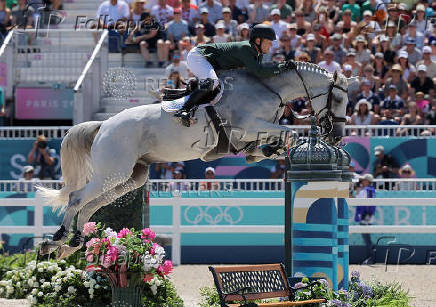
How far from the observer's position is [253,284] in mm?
7047

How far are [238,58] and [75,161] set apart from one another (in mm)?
1952

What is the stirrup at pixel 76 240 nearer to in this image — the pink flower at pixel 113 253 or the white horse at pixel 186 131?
the white horse at pixel 186 131

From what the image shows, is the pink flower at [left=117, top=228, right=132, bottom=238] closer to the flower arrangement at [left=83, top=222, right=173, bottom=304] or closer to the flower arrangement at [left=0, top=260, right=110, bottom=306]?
the flower arrangement at [left=83, top=222, right=173, bottom=304]

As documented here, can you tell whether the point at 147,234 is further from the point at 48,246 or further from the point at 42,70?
the point at 42,70

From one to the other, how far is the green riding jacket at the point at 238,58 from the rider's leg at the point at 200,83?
0.26 feet

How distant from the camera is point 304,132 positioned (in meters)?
13.9

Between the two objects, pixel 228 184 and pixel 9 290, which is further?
pixel 228 184

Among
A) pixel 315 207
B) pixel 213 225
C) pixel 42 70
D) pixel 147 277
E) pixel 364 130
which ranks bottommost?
pixel 213 225

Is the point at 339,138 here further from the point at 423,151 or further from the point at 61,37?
the point at 61,37

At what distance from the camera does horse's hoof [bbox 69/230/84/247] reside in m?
8.35

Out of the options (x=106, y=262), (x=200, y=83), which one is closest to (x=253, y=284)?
(x=106, y=262)

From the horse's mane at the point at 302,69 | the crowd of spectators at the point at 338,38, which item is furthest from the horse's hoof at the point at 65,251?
the crowd of spectators at the point at 338,38

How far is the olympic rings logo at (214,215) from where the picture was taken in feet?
44.6

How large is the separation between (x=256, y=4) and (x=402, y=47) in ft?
8.86
